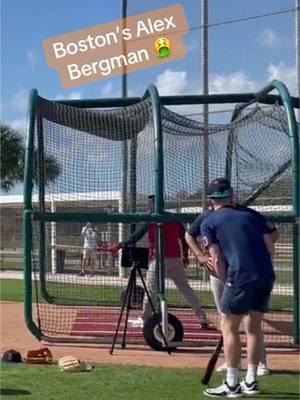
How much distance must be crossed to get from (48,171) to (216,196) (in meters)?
4.47

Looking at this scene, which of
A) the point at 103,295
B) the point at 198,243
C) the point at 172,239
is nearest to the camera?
the point at 198,243

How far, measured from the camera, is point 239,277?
6707 millimetres

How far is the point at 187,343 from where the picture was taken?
953 centimetres

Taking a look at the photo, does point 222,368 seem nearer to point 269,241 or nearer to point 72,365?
point 72,365

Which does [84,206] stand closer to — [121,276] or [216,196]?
[121,276]

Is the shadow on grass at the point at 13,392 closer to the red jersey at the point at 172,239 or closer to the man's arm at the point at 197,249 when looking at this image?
the man's arm at the point at 197,249

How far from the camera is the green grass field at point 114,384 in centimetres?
688

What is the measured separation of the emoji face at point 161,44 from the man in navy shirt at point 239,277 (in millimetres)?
13642

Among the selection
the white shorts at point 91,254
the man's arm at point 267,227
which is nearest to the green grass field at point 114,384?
the man's arm at point 267,227

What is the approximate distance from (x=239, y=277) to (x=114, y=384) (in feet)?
5.40

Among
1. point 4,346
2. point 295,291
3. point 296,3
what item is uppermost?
point 296,3

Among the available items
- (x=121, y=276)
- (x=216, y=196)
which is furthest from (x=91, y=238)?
(x=216, y=196)

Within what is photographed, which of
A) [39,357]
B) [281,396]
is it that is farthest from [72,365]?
[281,396]

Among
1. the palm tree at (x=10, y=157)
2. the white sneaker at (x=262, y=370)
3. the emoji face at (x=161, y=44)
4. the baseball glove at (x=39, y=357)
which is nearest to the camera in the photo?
the white sneaker at (x=262, y=370)
